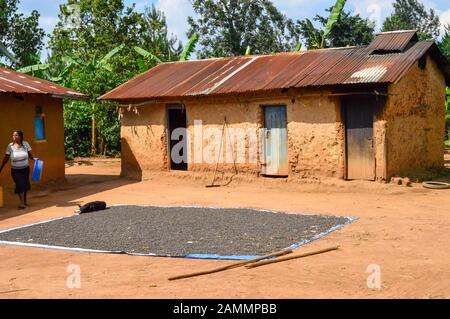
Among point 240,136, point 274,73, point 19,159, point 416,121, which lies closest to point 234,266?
point 19,159

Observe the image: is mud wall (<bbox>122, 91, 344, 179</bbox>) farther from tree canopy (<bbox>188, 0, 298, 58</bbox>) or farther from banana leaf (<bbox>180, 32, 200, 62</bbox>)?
tree canopy (<bbox>188, 0, 298, 58</bbox>)

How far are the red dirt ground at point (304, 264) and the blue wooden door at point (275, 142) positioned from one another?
86.1 inches

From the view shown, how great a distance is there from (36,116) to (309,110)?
7048 mm

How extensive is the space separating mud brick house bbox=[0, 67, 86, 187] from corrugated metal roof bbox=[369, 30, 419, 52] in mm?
8071

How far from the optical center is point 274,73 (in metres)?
15.5

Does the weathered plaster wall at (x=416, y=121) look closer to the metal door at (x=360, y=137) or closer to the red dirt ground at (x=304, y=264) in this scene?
the metal door at (x=360, y=137)

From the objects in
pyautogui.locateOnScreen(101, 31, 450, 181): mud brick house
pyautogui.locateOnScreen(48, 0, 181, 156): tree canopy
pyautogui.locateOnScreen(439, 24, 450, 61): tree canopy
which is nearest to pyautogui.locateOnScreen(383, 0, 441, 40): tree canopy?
pyautogui.locateOnScreen(439, 24, 450, 61): tree canopy

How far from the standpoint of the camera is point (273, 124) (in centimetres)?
1498

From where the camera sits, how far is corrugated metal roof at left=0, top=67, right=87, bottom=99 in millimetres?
13620

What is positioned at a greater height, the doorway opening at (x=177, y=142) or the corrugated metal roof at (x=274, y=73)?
the corrugated metal roof at (x=274, y=73)

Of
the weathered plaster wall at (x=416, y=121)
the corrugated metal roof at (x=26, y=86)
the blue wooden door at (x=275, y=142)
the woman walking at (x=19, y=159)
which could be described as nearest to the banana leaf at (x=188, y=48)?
the corrugated metal roof at (x=26, y=86)

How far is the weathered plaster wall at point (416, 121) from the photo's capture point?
45.0 ft

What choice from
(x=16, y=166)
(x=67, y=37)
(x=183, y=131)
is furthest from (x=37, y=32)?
(x=16, y=166)

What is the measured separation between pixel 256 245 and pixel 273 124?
7.37 m
